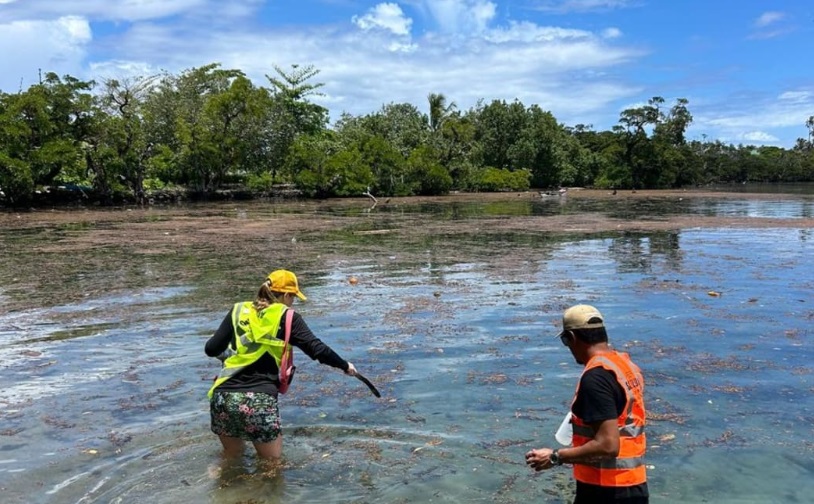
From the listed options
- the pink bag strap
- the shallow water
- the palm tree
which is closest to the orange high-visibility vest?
the shallow water

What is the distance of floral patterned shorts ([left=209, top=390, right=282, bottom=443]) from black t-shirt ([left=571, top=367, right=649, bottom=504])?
2.66 meters

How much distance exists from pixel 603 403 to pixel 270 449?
3.10 m

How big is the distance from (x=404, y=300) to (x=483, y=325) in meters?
2.52

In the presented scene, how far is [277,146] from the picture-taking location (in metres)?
64.1

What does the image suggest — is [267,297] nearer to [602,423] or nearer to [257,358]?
[257,358]

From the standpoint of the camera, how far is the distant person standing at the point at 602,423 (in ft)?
11.2

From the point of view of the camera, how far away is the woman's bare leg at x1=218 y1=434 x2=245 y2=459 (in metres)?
5.60

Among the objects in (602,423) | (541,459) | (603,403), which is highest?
(603,403)

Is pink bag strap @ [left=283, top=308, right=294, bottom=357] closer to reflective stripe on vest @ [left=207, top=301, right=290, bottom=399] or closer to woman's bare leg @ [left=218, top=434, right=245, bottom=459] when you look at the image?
reflective stripe on vest @ [left=207, top=301, right=290, bottom=399]

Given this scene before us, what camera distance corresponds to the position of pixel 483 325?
36.2 feet

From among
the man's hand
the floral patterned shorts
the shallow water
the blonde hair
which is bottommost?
the shallow water

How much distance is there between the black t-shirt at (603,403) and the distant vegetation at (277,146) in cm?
4583

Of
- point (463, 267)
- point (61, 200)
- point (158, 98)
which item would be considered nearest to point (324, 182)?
point (158, 98)

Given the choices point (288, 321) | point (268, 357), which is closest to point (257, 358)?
point (268, 357)
